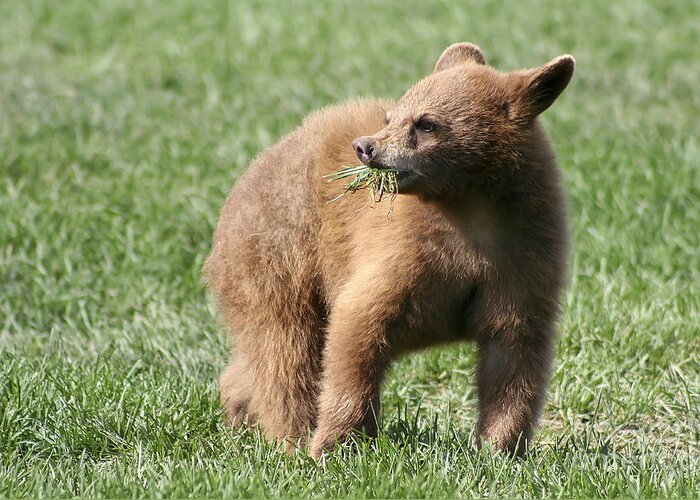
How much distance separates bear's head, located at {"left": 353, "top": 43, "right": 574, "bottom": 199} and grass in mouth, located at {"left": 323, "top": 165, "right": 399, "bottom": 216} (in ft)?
0.12

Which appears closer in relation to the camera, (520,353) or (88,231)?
(520,353)

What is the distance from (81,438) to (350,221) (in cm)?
163

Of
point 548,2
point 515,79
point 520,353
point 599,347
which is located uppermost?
point 515,79

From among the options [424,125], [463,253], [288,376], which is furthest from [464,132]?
[288,376]

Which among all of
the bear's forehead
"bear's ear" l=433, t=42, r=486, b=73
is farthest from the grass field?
"bear's ear" l=433, t=42, r=486, b=73

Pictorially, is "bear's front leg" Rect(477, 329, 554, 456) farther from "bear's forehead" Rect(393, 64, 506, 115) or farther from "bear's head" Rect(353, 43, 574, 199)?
"bear's forehead" Rect(393, 64, 506, 115)

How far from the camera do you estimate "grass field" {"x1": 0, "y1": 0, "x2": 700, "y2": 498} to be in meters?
4.84

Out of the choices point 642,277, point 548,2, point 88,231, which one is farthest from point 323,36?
point 642,277

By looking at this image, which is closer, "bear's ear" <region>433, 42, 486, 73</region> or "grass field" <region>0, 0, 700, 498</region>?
"grass field" <region>0, 0, 700, 498</region>

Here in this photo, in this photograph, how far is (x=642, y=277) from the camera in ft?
23.7

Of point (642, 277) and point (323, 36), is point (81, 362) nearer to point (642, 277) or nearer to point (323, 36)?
point (642, 277)

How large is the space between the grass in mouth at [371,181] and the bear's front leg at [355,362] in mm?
413

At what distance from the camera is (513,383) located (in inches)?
191

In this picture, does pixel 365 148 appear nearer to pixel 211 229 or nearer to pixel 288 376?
pixel 288 376
